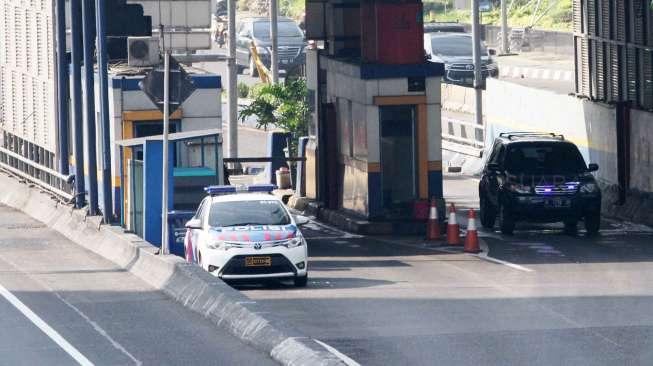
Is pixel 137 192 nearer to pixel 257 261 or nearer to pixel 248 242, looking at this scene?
pixel 248 242

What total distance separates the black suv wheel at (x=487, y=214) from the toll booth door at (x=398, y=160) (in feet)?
4.63

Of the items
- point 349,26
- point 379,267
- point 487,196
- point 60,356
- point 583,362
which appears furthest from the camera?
point 349,26

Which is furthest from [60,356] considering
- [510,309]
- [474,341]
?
[510,309]

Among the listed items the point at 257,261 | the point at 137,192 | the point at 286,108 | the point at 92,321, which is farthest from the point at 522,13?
the point at 92,321

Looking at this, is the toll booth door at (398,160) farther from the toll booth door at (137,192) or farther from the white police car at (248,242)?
the white police car at (248,242)

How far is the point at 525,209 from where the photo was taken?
3322 centimetres

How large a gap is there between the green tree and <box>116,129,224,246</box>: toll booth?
41.7ft

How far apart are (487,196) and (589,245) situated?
11.7 ft

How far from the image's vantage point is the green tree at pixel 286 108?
46.4 meters

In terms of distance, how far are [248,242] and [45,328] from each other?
15.1ft

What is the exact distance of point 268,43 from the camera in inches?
2756

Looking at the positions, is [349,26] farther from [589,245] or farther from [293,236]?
[293,236]

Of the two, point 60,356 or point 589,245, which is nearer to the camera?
point 60,356

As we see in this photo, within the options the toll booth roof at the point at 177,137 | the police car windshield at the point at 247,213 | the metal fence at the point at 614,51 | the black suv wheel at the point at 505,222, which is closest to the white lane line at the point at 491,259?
the black suv wheel at the point at 505,222
